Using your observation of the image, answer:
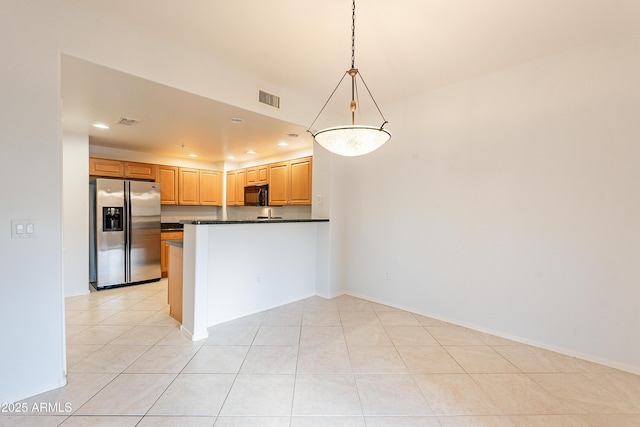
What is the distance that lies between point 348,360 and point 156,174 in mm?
4875

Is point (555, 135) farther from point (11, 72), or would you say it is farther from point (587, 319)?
point (11, 72)

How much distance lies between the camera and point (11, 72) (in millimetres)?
1759

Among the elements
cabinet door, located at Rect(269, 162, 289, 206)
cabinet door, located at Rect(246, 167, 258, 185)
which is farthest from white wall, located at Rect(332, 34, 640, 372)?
cabinet door, located at Rect(246, 167, 258, 185)

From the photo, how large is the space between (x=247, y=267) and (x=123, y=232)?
8.60 ft

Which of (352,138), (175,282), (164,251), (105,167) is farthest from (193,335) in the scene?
(105,167)

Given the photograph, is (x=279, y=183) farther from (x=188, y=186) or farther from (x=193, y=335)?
(x=193, y=335)

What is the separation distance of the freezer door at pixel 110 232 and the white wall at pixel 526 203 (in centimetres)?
404

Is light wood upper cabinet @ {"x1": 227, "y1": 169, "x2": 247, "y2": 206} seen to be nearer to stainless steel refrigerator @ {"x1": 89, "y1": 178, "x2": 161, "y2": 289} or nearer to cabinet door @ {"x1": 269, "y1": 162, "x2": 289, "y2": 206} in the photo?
cabinet door @ {"x1": 269, "y1": 162, "x2": 289, "y2": 206}

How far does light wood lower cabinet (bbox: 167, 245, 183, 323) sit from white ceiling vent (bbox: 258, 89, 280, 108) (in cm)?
187

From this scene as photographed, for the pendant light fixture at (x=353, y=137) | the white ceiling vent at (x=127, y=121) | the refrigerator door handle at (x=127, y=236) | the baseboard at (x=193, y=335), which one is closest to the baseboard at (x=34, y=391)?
the baseboard at (x=193, y=335)

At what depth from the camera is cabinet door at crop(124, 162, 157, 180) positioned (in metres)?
4.86

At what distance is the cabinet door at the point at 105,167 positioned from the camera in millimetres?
4465

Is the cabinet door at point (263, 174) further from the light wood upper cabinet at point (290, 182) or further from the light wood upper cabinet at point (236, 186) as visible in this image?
the light wood upper cabinet at point (236, 186)

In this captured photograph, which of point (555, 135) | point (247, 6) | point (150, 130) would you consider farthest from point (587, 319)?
point (150, 130)
